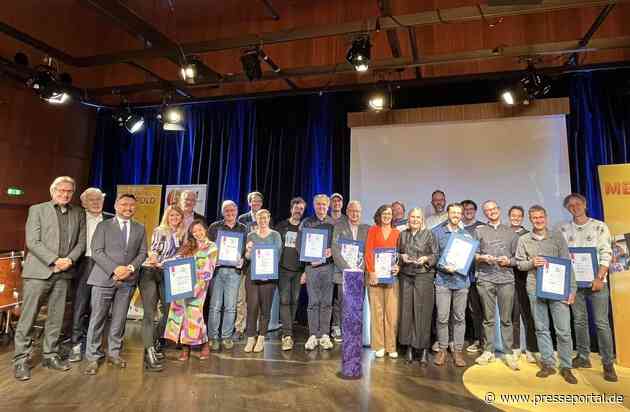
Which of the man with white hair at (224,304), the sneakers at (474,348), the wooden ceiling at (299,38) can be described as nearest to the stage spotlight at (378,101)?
the wooden ceiling at (299,38)

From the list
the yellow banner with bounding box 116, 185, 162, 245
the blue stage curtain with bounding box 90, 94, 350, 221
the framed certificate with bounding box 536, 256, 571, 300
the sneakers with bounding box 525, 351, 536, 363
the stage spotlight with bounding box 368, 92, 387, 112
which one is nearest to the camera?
the framed certificate with bounding box 536, 256, 571, 300

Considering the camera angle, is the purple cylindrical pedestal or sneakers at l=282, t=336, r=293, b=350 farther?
sneakers at l=282, t=336, r=293, b=350

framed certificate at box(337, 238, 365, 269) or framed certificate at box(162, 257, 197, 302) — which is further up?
framed certificate at box(337, 238, 365, 269)

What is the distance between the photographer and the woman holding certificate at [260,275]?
13.3 feet

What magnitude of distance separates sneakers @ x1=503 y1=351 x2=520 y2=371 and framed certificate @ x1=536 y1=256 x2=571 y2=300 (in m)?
0.71

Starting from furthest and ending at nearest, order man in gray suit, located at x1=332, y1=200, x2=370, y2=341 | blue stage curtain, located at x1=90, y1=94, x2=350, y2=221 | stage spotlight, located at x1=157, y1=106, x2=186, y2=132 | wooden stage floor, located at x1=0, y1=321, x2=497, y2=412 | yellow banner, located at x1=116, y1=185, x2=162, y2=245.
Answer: yellow banner, located at x1=116, y1=185, x2=162, y2=245 → blue stage curtain, located at x1=90, y1=94, x2=350, y2=221 → stage spotlight, located at x1=157, y1=106, x2=186, y2=132 → man in gray suit, located at x1=332, y1=200, x2=370, y2=341 → wooden stage floor, located at x1=0, y1=321, x2=497, y2=412

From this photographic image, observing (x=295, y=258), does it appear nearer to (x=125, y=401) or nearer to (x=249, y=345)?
(x=249, y=345)

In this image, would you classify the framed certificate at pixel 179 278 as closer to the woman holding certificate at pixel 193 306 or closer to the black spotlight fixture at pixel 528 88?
the woman holding certificate at pixel 193 306

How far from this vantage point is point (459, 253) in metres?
3.69

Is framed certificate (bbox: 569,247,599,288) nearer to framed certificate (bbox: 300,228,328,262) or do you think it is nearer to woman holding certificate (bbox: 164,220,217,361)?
framed certificate (bbox: 300,228,328,262)

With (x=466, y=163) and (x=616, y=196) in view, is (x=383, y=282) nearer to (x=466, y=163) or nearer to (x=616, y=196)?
(x=466, y=163)

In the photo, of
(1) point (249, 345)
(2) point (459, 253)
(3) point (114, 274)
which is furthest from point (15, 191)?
(2) point (459, 253)

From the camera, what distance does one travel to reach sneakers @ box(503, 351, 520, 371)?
3715mm

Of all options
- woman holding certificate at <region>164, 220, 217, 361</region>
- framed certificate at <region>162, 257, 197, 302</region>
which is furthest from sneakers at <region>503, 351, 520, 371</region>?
framed certificate at <region>162, 257, 197, 302</region>
